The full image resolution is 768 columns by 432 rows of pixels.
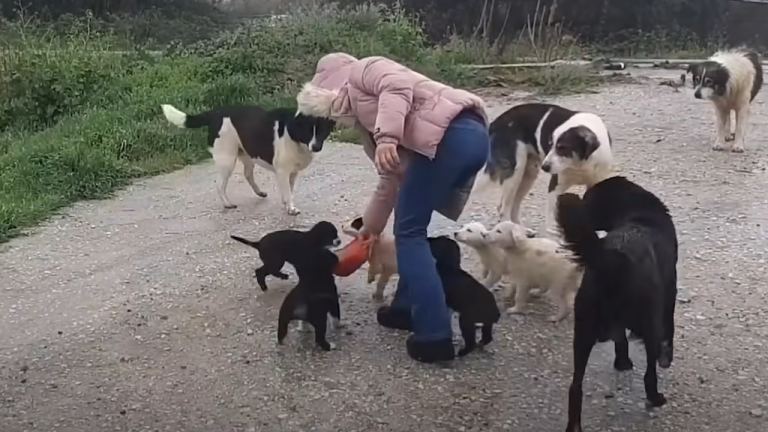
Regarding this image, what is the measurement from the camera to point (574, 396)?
383 centimetres

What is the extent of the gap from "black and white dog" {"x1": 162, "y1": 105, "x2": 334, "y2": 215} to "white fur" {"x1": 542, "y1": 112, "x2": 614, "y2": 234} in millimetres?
1740

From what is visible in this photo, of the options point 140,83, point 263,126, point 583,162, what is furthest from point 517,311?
point 140,83

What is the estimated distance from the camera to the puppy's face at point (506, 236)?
4969 millimetres

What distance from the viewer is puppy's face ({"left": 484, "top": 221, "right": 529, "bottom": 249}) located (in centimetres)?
497

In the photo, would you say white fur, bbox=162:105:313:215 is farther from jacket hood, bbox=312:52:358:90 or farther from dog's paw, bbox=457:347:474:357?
dog's paw, bbox=457:347:474:357

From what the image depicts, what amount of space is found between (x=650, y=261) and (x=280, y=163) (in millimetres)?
3705

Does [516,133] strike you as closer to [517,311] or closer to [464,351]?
[517,311]

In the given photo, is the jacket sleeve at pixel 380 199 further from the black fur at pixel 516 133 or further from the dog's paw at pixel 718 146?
the dog's paw at pixel 718 146

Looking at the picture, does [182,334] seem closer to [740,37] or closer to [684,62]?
[684,62]

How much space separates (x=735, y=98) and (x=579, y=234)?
235 inches

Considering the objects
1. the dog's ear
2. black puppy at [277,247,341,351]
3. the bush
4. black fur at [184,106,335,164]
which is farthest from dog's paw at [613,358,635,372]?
the bush

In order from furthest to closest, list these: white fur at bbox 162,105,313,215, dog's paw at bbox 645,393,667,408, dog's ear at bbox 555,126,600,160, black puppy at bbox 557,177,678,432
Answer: white fur at bbox 162,105,313,215, dog's ear at bbox 555,126,600,160, dog's paw at bbox 645,393,667,408, black puppy at bbox 557,177,678,432

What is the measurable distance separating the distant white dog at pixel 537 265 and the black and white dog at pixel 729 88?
4662 mm

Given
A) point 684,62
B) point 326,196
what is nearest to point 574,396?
point 326,196
